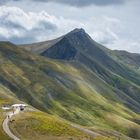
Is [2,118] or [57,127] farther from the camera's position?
[2,118]

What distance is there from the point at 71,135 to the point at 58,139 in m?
9.70

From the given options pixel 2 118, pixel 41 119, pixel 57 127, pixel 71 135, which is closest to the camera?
pixel 71 135

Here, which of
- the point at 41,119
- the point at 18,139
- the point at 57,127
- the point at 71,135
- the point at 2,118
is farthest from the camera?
the point at 2,118

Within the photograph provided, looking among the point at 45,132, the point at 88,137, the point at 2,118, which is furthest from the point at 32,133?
the point at 2,118

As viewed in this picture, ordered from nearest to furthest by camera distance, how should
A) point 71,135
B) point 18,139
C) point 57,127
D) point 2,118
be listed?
point 18,139 → point 71,135 → point 57,127 → point 2,118

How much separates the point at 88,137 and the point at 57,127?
1372 cm

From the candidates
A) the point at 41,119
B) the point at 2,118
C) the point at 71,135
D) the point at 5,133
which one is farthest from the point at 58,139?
the point at 2,118

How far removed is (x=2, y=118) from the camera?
633 feet

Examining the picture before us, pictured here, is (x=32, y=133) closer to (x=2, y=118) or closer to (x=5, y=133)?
(x=5, y=133)

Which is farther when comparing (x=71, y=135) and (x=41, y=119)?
(x=41, y=119)

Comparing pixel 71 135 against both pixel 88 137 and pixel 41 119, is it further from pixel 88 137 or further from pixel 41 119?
pixel 41 119

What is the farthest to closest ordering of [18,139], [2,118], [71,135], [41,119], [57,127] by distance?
[2,118] < [41,119] < [57,127] < [71,135] < [18,139]

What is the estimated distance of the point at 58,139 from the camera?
476ft

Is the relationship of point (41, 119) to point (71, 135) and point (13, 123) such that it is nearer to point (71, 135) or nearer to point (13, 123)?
point (13, 123)
